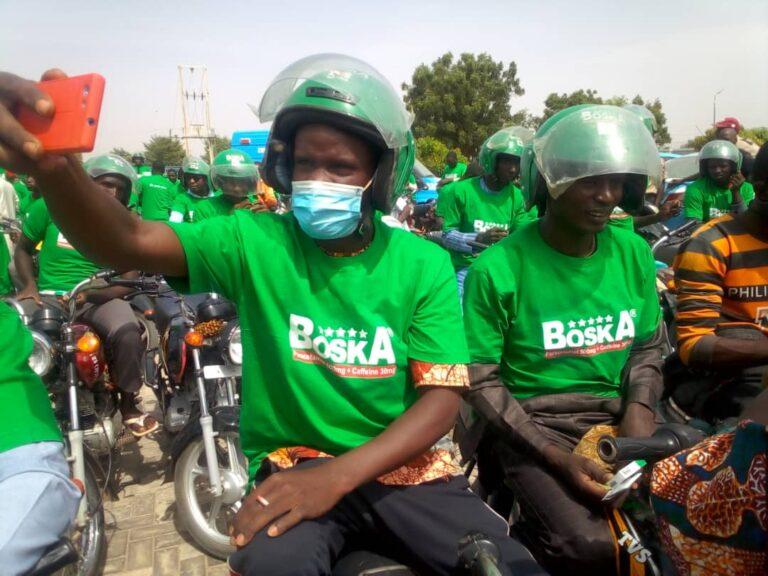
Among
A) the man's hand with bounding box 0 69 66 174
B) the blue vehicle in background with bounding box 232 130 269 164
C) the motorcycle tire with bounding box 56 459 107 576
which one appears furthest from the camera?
the blue vehicle in background with bounding box 232 130 269 164

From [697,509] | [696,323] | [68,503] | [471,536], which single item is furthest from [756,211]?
[68,503]

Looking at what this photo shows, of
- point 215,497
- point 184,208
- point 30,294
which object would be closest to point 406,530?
point 215,497

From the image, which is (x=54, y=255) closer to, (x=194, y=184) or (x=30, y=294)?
(x=30, y=294)

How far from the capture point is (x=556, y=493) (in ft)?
6.83

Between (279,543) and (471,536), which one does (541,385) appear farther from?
(279,543)

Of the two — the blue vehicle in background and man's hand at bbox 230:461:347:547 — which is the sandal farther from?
the blue vehicle in background

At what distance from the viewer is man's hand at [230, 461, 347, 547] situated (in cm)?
146

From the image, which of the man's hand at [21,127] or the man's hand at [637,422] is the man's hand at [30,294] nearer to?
the man's hand at [21,127]

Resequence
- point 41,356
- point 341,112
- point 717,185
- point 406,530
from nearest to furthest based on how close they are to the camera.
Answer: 1. point 406,530
2. point 341,112
3. point 41,356
4. point 717,185

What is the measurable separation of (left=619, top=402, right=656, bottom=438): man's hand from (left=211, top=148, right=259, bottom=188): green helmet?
466 cm

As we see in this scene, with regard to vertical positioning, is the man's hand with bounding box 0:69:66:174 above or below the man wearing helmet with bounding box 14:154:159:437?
above

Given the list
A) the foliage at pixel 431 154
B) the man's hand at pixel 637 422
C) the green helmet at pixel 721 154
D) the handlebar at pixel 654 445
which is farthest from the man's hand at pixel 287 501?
the foliage at pixel 431 154

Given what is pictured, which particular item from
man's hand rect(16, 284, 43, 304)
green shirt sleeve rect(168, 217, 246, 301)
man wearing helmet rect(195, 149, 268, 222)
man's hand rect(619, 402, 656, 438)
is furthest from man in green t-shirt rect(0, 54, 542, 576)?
man wearing helmet rect(195, 149, 268, 222)

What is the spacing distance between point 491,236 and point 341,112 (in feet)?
12.1
